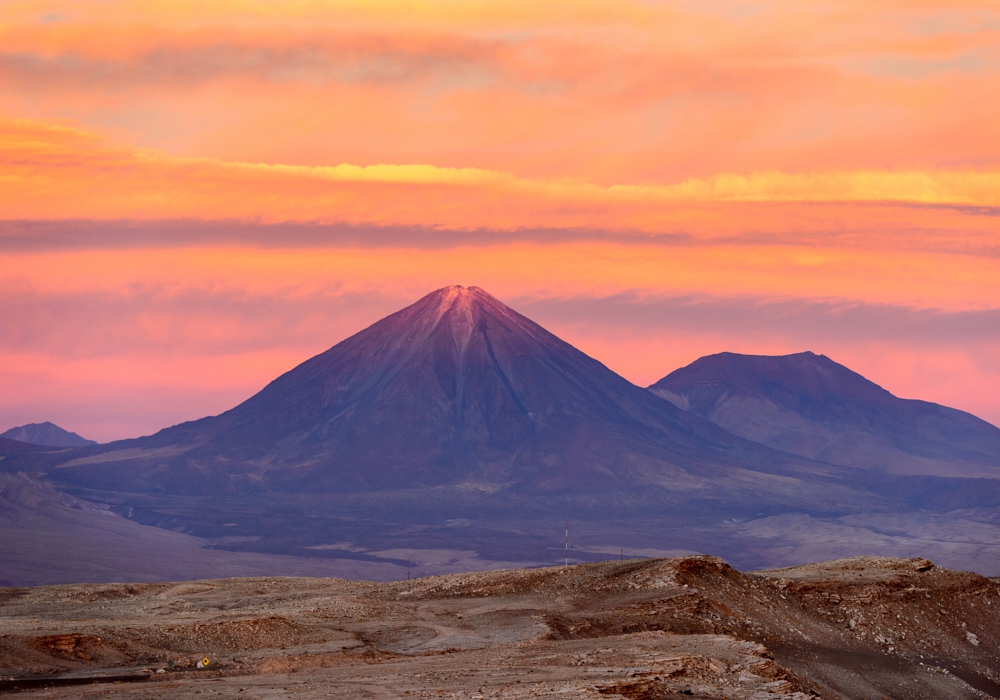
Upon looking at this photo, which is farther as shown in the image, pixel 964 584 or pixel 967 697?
pixel 964 584

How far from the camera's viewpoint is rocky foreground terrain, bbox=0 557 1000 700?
32656 mm

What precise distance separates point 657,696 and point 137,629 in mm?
20594

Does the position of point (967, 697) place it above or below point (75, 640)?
below

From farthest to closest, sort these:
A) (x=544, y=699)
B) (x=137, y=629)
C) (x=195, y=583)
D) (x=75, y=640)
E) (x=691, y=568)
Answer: (x=195, y=583) < (x=691, y=568) < (x=137, y=629) < (x=75, y=640) < (x=544, y=699)

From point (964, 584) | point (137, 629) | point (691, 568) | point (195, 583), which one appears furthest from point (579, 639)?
point (195, 583)

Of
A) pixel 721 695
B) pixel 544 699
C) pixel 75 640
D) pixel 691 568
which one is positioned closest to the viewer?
pixel 544 699

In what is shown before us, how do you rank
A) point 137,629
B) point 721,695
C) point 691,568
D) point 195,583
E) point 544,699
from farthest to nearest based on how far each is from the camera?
point 195,583 → point 691,568 → point 137,629 → point 721,695 → point 544,699

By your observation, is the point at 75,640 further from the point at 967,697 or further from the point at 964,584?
the point at 964,584

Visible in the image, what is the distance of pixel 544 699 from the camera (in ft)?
96.1

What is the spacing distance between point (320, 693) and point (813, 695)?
519 inches

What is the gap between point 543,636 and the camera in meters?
41.4

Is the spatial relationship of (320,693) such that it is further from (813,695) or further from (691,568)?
(691,568)

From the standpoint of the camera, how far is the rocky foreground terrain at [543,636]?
3266cm

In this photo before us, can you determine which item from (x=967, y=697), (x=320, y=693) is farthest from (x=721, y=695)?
(x=967, y=697)
